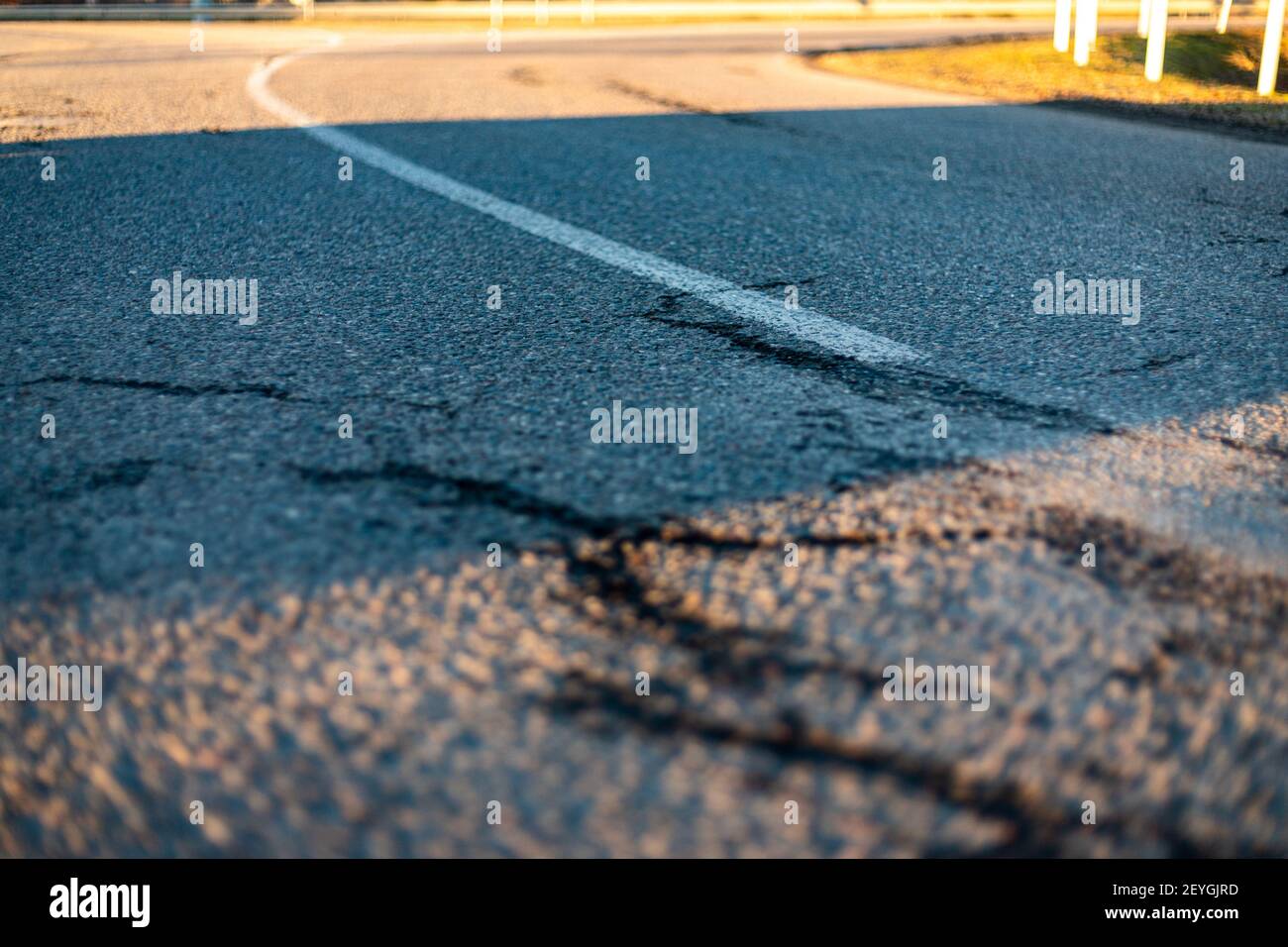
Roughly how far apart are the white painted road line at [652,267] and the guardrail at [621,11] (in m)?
16.0

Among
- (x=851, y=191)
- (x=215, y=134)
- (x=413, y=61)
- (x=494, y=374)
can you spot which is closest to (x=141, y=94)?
(x=215, y=134)

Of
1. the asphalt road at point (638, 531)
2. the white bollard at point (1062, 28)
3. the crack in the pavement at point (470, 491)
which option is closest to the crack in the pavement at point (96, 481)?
the asphalt road at point (638, 531)

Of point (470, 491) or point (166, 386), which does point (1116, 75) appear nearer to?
point (166, 386)

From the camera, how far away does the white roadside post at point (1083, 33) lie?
10.1 meters

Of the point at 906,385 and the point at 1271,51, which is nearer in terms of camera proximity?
the point at 906,385

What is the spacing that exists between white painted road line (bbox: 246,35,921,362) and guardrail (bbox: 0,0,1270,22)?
16004 mm

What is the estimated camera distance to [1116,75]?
940 centimetres

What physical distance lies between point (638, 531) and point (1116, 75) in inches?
361

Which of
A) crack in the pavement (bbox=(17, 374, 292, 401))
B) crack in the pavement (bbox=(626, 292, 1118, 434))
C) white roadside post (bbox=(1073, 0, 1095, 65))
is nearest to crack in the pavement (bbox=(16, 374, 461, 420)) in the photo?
crack in the pavement (bbox=(17, 374, 292, 401))

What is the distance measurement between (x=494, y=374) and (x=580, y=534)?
892 millimetres

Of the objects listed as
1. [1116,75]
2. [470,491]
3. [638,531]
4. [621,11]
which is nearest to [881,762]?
[638,531]

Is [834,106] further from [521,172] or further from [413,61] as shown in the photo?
[413,61]

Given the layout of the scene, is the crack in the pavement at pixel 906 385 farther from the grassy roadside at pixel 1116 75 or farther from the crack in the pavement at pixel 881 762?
the grassy roadside at pixel 1116 75

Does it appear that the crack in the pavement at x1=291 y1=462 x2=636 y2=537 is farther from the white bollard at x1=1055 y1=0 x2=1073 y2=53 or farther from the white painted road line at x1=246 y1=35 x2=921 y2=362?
the white bollard at x1=1055 y1=0 x2=1073 y2=53
